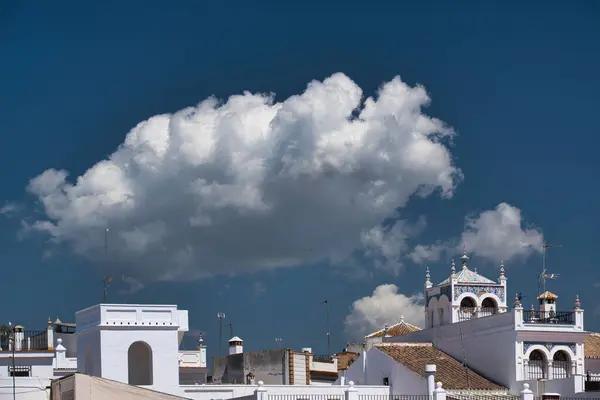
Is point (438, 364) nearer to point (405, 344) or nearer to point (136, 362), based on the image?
point (405, 344)

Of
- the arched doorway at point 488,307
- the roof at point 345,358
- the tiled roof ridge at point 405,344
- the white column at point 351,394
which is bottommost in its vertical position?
the white column at point 351,394

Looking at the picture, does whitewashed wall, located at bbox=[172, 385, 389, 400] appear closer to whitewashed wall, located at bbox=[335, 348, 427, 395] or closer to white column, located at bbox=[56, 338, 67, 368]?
whitewashed wall, located at bbox=[335, 348, 427, 395]

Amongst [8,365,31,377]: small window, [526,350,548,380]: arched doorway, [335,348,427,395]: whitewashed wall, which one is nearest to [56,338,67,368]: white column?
[8,365,31,377]: small window

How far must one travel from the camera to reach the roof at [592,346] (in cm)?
5558

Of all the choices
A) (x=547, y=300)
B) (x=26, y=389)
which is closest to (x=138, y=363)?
(x=26, y=389)

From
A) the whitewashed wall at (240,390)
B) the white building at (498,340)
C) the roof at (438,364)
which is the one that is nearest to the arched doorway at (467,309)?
the white building at (498,340)

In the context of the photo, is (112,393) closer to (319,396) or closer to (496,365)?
(319,396)

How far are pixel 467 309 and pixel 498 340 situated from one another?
437 centimetres

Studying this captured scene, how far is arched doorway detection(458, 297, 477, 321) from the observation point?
188 feet

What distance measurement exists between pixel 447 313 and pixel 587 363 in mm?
6900

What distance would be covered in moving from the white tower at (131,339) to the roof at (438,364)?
1075 centimetres

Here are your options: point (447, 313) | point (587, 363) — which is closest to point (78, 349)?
point (447, 313)

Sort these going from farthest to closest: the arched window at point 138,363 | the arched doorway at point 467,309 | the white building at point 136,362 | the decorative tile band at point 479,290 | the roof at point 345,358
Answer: the roof at point 345,358, the decorative tile band at point 479,290, the arched doorway at point 467,309, the arched window at point 138,363, the white building at point 136,362

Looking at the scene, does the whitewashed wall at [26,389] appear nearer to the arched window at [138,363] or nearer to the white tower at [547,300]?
the arched window at [138,363]
